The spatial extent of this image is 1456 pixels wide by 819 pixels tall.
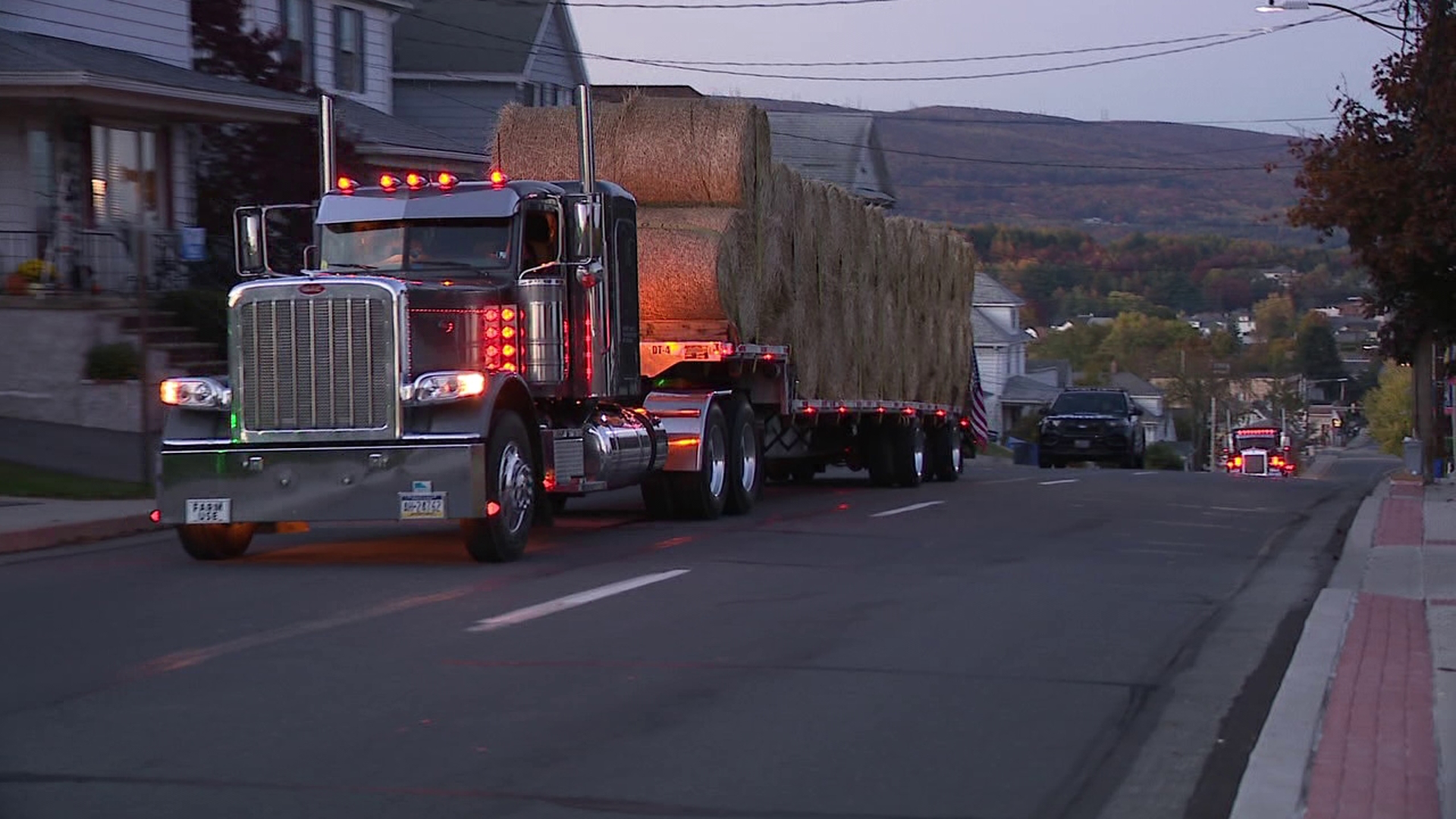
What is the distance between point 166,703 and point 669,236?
31.7 feet

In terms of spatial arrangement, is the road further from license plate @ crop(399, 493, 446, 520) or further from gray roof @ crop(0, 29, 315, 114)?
gray roof @ crop(0, 29, 315, 114)

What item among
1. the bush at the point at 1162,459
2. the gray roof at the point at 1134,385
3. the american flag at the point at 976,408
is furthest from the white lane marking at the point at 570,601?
the gray roof at the point at 1134,385

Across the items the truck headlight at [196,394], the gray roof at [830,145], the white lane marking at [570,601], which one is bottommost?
the white lane marking at [570,601]

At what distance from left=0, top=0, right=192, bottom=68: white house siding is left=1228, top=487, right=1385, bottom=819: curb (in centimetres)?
1843

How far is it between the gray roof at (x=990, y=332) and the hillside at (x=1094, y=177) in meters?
41.2

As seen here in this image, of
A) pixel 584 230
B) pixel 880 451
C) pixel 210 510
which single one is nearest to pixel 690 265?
pixel 584 230

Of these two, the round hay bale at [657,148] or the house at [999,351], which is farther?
the house at [999,351]

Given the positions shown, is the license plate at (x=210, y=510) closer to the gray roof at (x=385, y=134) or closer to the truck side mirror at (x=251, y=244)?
the truck side mirror at (x=251, y=244)

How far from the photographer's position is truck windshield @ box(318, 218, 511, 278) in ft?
46.4

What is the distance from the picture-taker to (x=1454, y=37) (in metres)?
18.2

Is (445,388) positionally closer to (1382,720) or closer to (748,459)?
(748,459)

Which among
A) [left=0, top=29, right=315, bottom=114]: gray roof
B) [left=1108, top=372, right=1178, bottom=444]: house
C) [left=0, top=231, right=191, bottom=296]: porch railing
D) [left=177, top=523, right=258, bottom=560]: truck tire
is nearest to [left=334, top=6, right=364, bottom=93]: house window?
[left=0, top=29, right=315, bottom=114]: gray roof

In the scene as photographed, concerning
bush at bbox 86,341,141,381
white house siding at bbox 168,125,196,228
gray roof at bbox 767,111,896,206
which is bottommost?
bush at bbox 86,341,141,381

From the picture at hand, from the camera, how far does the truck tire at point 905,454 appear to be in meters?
23.6
